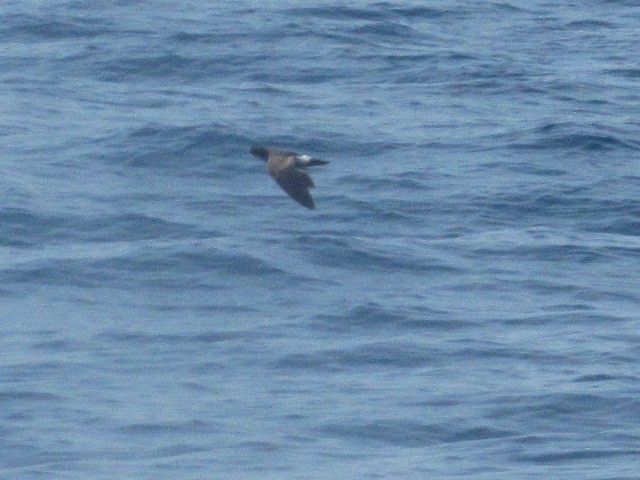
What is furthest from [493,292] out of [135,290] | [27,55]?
[27,55]

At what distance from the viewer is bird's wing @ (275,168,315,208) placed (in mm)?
12719

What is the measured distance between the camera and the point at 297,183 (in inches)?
508

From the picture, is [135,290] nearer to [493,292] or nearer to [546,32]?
[493,292]

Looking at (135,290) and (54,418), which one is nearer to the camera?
(54,418)

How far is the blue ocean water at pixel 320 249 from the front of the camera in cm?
1281

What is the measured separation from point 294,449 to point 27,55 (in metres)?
11.2

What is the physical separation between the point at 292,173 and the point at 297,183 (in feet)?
0.52

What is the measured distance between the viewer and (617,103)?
21.1 m

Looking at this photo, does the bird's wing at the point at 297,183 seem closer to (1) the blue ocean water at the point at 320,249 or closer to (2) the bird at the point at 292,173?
(2) the bird at the point at 292,173

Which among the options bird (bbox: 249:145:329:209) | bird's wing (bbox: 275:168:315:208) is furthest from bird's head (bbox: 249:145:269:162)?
bird's wing (bbox: 275:168:315:208)

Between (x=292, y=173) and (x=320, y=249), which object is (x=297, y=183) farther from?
(x=320, y=249)

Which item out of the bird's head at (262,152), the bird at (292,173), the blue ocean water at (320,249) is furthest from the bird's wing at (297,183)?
the blue ocean water at (320,249)

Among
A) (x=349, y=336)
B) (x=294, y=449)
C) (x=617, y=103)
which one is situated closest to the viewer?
(x=294, y=449)

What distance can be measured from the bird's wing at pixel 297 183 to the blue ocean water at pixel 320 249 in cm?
137
